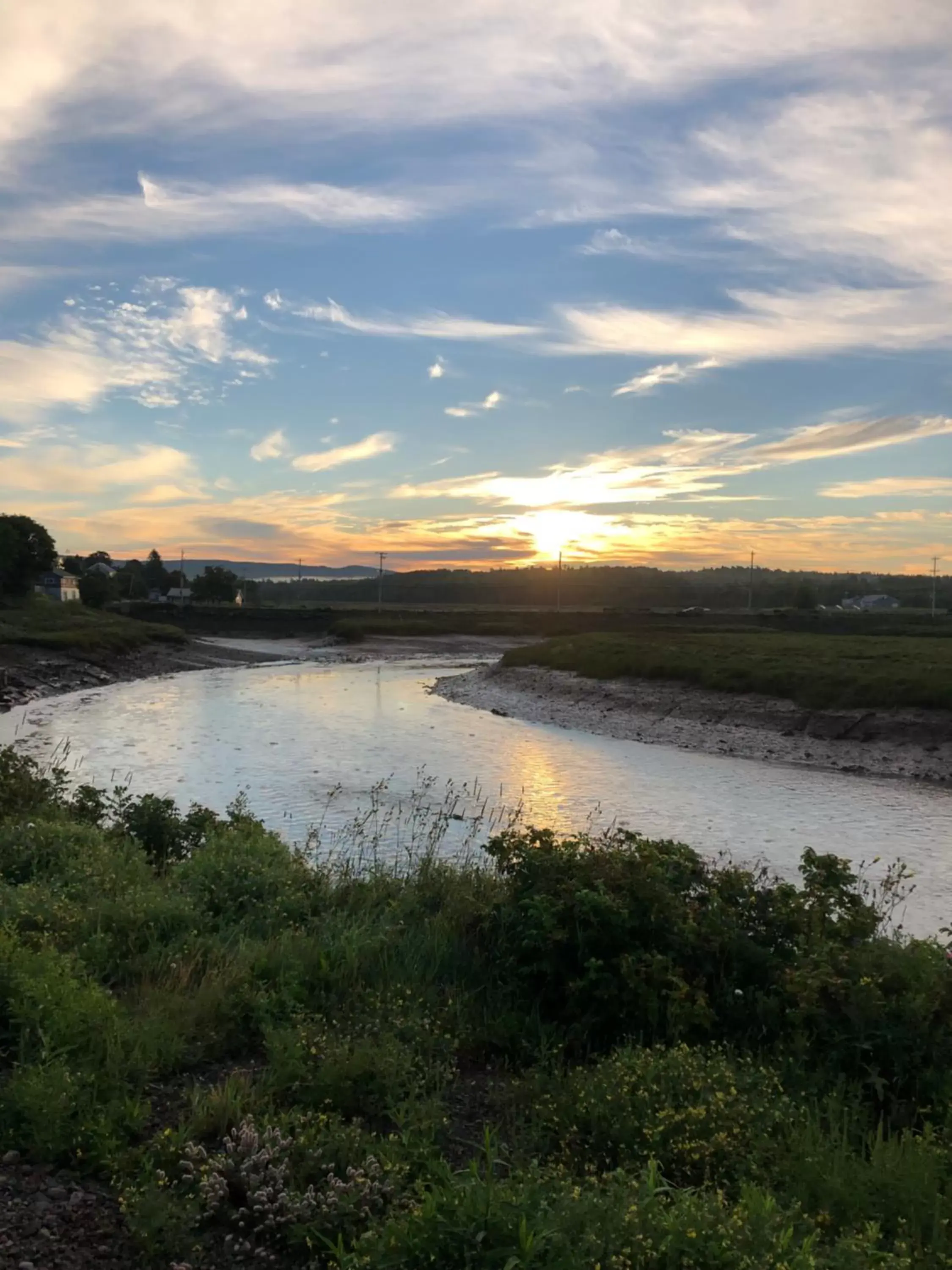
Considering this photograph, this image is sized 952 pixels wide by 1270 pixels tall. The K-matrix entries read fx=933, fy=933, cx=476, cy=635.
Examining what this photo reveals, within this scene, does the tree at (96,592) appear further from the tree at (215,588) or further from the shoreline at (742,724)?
the shoreline at (742,724)

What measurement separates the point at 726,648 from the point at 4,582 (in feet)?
240

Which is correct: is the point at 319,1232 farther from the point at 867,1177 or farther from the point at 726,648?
the point at 726,648

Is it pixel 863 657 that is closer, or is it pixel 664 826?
pixel 664 826

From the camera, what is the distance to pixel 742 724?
3431cm

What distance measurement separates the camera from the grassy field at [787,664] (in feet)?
108

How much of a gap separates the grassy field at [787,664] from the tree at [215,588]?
115770 millimetres

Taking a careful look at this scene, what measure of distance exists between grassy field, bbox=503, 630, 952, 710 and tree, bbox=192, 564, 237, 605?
11577 centimetres

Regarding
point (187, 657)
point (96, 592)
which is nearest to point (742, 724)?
point (187, 657)

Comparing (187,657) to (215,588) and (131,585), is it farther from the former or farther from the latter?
(131,585)

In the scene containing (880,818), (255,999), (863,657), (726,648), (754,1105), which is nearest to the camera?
(754,1105)

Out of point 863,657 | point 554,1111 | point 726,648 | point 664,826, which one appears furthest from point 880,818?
point 726,648

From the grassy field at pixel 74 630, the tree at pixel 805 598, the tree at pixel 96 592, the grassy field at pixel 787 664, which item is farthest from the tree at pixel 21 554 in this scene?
the tree at pixel 805 598

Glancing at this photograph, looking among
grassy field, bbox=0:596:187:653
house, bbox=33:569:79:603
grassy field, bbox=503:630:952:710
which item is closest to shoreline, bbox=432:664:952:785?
grassy field, bbox=503:630:952:710

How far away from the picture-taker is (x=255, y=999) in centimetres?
677
